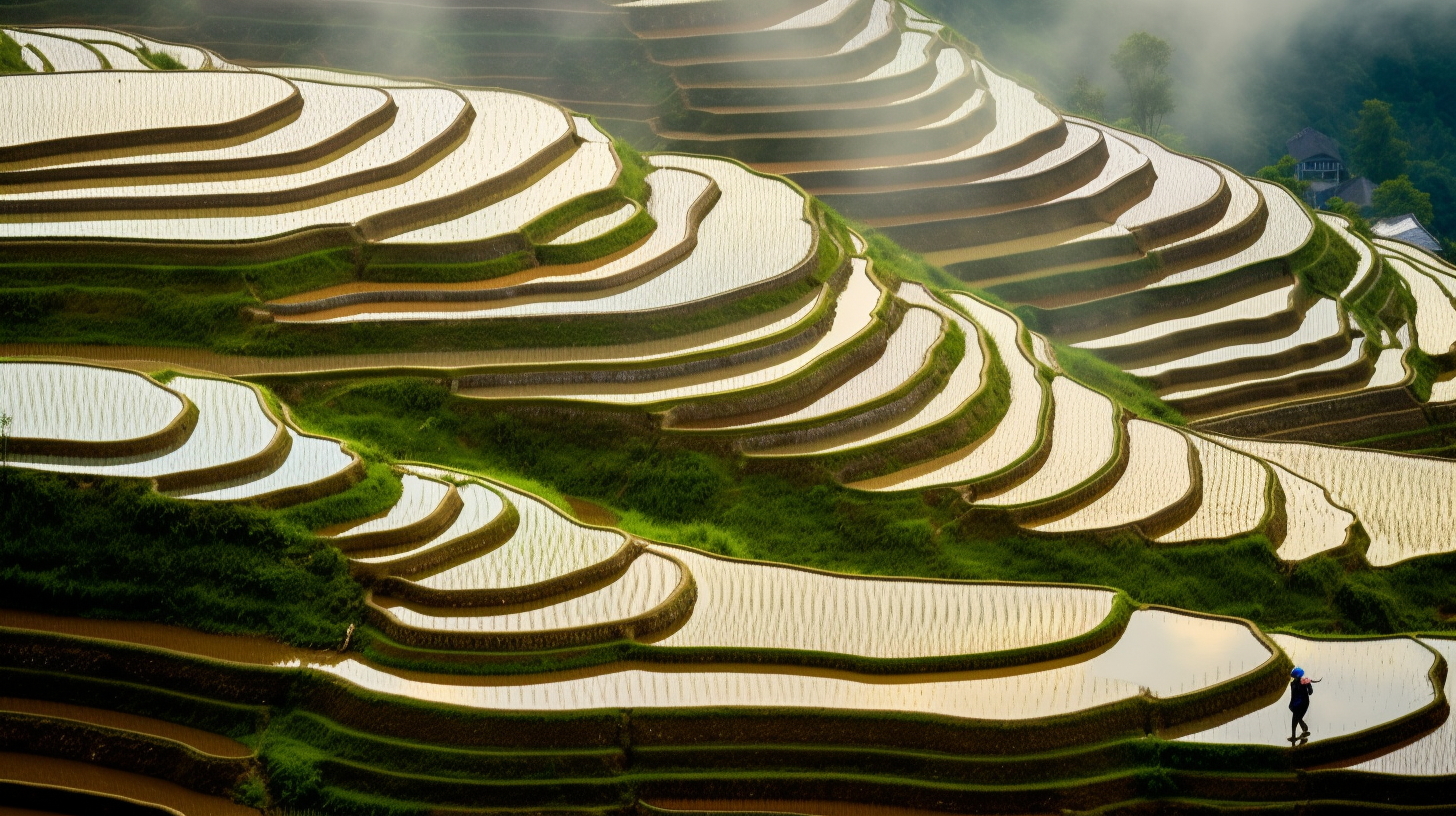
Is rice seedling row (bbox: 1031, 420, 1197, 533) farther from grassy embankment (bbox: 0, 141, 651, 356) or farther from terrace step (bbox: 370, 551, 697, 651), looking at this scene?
grassy embankment (bbox: 0, 141, 651, 356)

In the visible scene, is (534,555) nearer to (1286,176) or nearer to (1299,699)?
(1299,699)

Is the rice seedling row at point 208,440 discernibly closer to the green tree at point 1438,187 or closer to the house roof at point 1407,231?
the house roof at point 1407,231

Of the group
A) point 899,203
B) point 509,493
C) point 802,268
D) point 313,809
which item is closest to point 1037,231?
point 899,203

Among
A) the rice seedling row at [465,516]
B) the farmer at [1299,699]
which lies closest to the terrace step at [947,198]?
the rice seedling row at [465,516]

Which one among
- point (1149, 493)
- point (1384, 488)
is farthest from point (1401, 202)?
point (1149, 493)

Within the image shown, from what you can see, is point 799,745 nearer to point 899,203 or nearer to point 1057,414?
point 1057,414

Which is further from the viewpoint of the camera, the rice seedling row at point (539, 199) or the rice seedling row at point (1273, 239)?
the rice seedling row at point (1273, 239)

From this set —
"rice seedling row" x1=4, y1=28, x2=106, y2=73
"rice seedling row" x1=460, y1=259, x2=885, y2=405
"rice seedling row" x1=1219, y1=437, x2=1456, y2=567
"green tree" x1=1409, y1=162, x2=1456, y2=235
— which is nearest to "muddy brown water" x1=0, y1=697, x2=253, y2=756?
"rice seedling row" x1=460, y1=259, x2=885, y2=405
